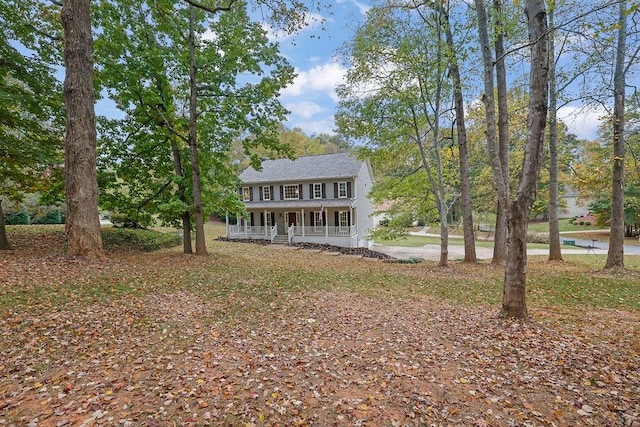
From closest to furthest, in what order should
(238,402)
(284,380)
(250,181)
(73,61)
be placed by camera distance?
(238,402), (284,380), (73,61), (250,181)

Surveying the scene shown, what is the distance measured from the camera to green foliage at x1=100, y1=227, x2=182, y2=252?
12.1 metres

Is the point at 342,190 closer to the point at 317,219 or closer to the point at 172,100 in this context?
the point at 317,219

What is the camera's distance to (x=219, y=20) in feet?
32.8

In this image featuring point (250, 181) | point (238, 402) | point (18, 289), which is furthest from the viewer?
point (250, 181)

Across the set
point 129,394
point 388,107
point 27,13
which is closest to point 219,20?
point 27,13

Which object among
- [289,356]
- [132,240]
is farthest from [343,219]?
[289,356]

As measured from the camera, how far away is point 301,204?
2277 centimetres

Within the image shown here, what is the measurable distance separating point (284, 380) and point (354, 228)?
1902cm

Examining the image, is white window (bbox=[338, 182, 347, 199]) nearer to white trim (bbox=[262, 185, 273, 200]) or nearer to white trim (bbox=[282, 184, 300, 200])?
white trim (bbox=[282, 184, 300, 200])

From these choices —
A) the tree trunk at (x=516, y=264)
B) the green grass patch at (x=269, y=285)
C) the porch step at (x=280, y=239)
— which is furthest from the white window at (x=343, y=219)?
the tree trunk at (x=516, y=264)

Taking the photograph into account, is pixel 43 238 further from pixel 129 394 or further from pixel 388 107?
pixel 388 107

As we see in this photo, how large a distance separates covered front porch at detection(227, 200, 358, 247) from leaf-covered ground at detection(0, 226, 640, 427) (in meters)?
14.8

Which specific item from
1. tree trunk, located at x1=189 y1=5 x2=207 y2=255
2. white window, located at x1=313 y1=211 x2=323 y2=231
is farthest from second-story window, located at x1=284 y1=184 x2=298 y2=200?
tree trunk, located at x1=189 y1=5 x2=207 y2=255

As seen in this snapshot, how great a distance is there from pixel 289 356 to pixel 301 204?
19.0 meters
